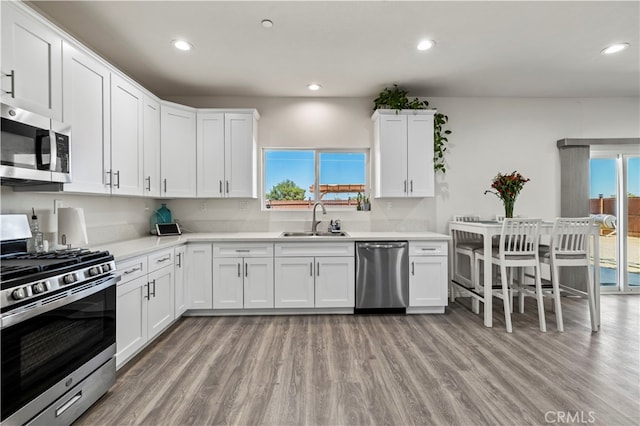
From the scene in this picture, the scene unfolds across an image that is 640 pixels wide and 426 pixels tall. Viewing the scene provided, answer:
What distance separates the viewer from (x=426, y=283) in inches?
132

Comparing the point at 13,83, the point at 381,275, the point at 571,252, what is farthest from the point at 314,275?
the point at 13,83

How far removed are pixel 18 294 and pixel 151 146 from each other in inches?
84.9

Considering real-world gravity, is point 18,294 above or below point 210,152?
below

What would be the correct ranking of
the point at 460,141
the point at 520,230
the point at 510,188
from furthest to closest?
1. the point at 460,141
2. the point at 510,188
3. the point at 520,230

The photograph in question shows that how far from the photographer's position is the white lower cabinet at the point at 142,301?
2164mm

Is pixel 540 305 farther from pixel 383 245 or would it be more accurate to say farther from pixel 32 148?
pixel 32 148

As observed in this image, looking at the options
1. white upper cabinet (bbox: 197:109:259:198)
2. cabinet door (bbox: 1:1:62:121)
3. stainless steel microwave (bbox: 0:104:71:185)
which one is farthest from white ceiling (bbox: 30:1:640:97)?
stainless steel microwave (bbox: 0:104:71:185)

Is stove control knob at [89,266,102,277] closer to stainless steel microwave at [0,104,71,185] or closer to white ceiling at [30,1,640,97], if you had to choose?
stainless steel microwave at [0,104,71,185]

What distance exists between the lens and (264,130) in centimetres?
399

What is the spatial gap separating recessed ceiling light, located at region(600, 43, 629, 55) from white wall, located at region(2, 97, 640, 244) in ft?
3.84

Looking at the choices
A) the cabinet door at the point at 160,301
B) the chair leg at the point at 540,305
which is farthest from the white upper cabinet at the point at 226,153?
the chair leg at the point at 540,305

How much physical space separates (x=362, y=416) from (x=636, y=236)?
474 cm

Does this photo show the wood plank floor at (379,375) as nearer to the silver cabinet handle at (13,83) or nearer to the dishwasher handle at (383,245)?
the dishwasher handle at (383,245)

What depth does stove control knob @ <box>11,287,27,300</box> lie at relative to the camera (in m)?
1.31
